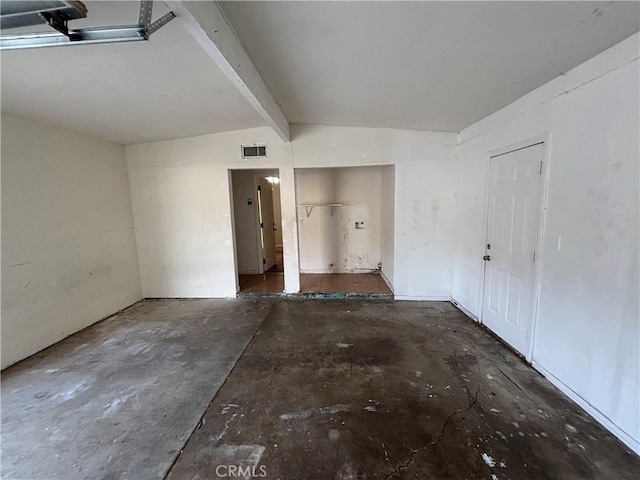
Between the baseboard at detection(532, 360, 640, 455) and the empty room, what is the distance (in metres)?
0.02

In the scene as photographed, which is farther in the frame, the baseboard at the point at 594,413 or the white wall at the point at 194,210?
the white wall at the point at 194,210

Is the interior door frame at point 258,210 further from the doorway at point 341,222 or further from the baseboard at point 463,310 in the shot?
the baseboard at point 463,310

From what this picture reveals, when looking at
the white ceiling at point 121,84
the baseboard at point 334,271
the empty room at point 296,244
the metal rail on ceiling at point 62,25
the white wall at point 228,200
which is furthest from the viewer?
→ the baseboard at point 334,271

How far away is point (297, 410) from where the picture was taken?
2051 mm

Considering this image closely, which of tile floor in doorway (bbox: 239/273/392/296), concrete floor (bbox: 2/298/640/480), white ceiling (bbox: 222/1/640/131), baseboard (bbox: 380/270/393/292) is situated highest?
white ceiling (bbox: 222/1/640/131)

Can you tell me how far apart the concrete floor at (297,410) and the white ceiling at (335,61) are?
2.51m

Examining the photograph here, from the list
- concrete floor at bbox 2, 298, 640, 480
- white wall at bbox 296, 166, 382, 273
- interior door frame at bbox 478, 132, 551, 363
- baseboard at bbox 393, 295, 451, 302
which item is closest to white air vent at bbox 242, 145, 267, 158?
white wall at bbox 296, 166, 382, 273

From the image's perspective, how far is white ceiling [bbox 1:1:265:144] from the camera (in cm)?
186

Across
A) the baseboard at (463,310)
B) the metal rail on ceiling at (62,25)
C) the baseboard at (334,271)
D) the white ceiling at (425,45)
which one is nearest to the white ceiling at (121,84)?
the metal rail on ceiling at (62,25)

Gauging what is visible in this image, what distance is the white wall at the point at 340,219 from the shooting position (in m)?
5.70

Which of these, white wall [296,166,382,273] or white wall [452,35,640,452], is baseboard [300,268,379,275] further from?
white wall [452,35,640,452]

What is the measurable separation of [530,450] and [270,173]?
5316 millimetres

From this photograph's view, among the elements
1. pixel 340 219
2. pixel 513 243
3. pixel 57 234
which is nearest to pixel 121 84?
pixel 57 234

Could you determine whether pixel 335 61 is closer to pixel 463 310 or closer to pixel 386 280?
pixel 463 310
